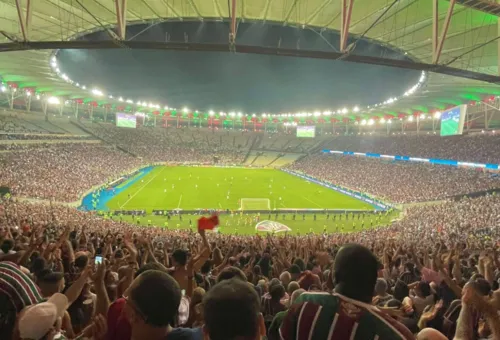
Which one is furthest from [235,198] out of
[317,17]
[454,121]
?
[317,17]

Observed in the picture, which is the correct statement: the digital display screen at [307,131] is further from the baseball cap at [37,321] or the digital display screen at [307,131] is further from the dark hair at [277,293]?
the baseball cap at [37,321]

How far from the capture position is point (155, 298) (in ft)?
7.97

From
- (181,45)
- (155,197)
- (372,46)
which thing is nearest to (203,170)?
(155,197)

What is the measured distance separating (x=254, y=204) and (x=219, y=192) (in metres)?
10.1

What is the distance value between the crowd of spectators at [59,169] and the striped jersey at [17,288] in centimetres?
3482

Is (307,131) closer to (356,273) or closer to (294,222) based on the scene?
(294,222)

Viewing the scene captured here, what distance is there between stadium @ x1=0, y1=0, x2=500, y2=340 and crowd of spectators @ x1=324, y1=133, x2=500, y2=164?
46 centimetres

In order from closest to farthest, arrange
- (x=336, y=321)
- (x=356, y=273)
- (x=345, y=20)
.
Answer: (x=336, y=321) < (x=356, y=273) < (x=345, y=20)

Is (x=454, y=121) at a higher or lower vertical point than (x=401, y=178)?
higher

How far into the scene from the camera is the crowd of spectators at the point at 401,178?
44.7 m

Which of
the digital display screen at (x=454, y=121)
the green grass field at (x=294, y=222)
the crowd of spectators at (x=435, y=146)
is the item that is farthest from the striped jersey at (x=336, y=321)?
the crowd of spectators at (x=435, y=146)

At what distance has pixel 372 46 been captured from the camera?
28.5 m

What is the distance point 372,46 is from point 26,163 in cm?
4015

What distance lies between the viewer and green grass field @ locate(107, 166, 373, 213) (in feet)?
150
